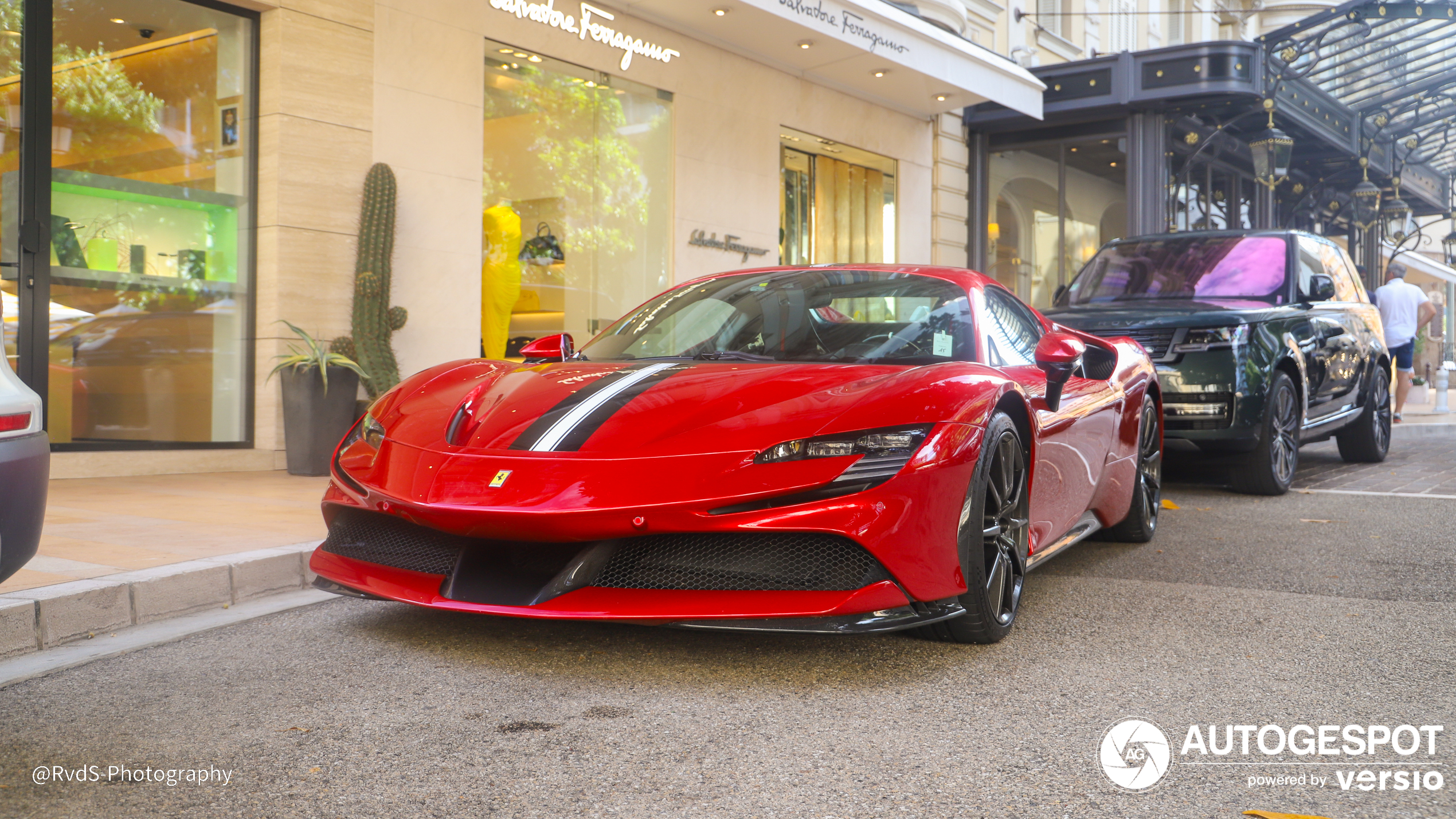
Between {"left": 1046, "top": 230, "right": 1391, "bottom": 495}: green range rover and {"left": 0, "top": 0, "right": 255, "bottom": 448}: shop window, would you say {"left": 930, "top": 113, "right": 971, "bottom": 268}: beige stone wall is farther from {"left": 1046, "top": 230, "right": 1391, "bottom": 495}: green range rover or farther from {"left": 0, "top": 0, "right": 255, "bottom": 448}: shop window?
{"left": 0, "top": 0, "right": 255, "bottom": 448}: shop window

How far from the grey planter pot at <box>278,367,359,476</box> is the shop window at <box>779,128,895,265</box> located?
21.9 feet

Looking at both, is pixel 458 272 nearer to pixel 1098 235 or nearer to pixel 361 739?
pixel 361 739

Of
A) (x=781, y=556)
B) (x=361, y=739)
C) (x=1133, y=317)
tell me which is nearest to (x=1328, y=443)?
(x=1133, y=317)

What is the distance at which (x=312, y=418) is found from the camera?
7.19 metres

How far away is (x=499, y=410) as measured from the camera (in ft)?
10.6

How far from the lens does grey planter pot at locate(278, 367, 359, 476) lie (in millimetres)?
7199

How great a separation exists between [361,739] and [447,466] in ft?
2.58

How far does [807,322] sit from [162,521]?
10.2ft

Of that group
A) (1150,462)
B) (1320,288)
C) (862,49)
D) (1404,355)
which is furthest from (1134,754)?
(1404,355)

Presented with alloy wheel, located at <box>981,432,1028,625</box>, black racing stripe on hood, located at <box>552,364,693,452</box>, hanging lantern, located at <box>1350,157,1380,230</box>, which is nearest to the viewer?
black racing stripe on hood, located at <box>552,364,693,452</box>

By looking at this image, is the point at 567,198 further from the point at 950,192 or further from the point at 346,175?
the point at 950,192

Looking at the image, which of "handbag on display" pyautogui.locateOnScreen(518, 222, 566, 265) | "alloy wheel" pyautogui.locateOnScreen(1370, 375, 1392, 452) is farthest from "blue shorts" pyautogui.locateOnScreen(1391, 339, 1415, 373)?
"handbag on display" pyautogui.locateOnScreen(518, 222, 566, 265)

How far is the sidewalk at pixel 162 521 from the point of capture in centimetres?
397

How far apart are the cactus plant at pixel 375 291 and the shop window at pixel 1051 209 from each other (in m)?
10.2
